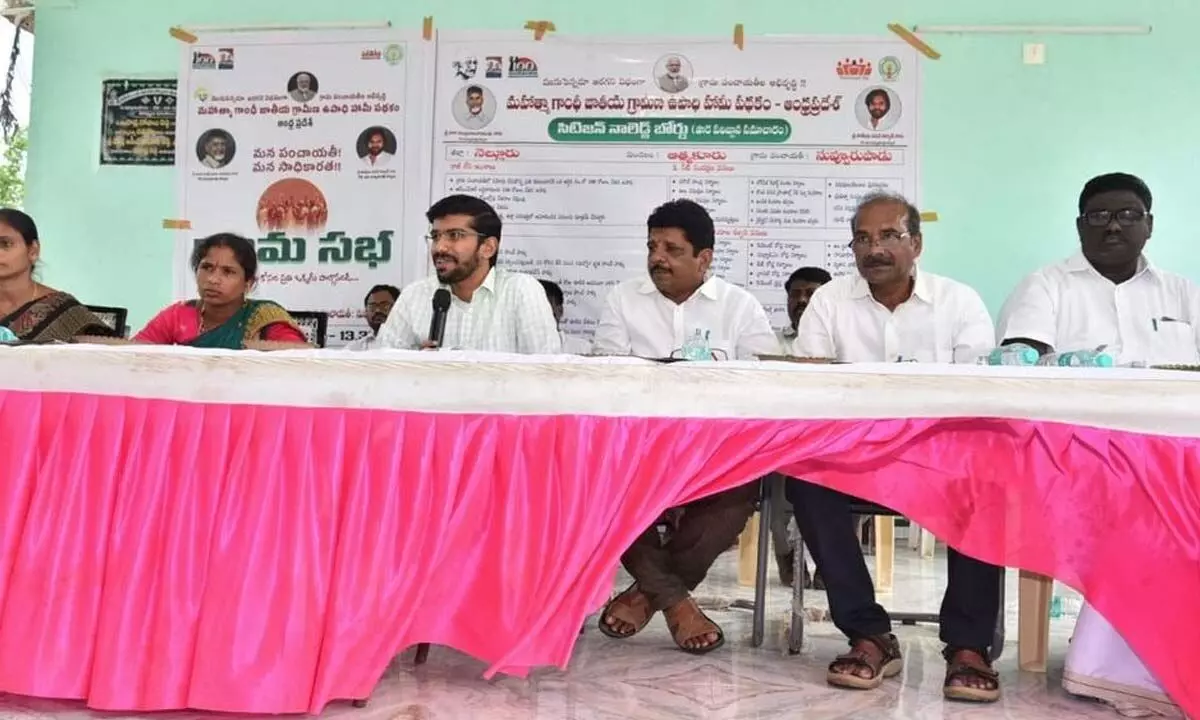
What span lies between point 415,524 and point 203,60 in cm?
328

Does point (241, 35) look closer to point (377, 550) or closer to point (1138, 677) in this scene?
point (377, 550)

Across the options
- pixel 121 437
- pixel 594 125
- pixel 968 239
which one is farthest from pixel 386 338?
pixel 968 239

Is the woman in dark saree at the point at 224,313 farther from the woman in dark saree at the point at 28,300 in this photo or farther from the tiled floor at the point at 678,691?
the tiled floor at the point at 678,691

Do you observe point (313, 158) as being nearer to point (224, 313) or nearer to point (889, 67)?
point (224, 313)

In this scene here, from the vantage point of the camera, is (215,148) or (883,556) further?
(215,148)

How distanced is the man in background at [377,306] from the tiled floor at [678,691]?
2020 mm

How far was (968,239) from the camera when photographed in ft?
13.2

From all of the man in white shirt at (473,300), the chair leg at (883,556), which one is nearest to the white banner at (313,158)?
the man in white shirt at (473,300)

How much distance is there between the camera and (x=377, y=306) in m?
4.04

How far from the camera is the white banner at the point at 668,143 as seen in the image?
3.99 metres

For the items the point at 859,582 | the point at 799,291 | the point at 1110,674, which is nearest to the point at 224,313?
the point at 859,582

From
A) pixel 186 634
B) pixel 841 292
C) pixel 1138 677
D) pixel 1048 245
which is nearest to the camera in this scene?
pixel 186 634

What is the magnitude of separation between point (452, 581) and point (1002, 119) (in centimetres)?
319

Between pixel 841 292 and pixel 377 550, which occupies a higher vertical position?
pixel 841 292
